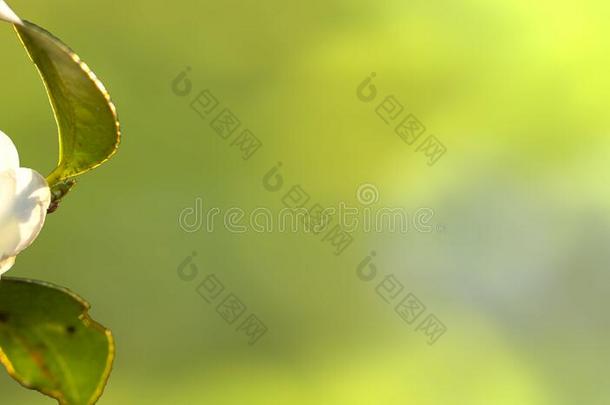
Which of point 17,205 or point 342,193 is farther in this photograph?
point 342,193

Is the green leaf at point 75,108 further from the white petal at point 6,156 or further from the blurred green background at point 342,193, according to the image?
the blurred green background at point 342,193

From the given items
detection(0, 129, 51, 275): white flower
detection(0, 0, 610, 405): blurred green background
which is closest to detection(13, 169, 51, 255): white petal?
detection(0, 129, 51, 275): white flower

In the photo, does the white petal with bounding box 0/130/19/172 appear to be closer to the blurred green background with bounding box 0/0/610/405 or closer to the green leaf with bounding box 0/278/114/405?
the green leaf with bounding box 0/278/114/405

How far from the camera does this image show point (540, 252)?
1.11 metres

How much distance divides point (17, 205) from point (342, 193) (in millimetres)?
798

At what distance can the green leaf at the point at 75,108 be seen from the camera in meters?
0.35

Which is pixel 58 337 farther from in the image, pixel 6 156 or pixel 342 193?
pixel 342 193

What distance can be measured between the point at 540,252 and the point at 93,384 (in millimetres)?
869

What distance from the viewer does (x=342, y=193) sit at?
1111 mm

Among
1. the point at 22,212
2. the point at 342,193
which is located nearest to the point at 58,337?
the point at 22,212

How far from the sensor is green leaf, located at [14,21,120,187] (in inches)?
13.8

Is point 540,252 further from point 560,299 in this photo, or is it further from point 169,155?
point 169,155

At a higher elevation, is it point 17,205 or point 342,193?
point 342,193

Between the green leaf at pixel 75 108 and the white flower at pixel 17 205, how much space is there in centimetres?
4
